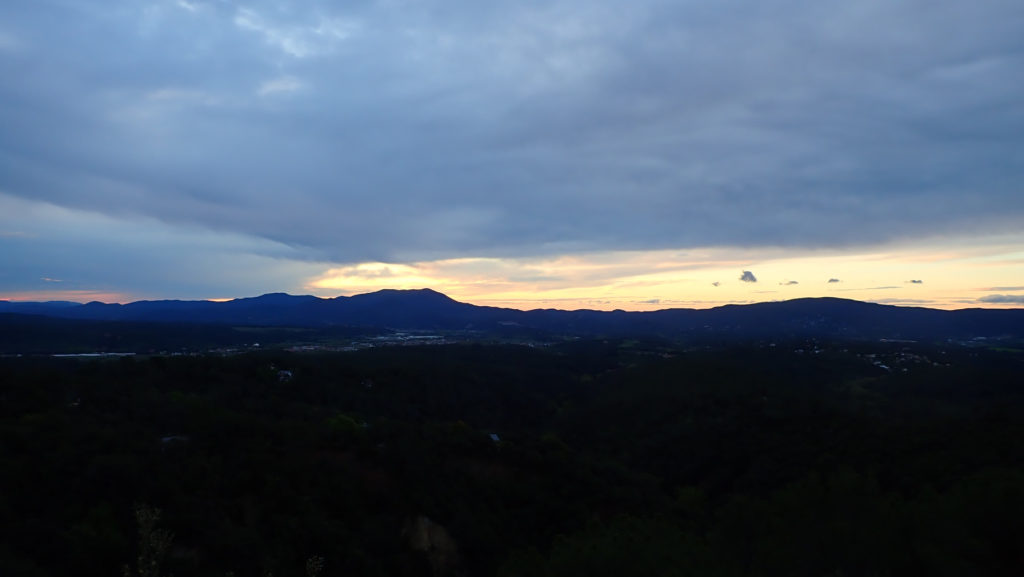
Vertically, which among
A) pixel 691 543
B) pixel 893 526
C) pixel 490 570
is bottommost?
pixel 490 570

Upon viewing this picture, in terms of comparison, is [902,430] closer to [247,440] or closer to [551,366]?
[247,440]

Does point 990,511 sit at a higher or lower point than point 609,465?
higher

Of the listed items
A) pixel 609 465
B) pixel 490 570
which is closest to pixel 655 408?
pixel 609 465

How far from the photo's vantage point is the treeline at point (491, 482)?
14.6m

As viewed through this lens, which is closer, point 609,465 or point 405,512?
point 405,512

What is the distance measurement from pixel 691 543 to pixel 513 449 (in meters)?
18.4

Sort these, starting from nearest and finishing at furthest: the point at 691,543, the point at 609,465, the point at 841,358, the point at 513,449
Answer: the point at 691,543 → the point at 513,449 → the point at 609,465 → the point at 841,358

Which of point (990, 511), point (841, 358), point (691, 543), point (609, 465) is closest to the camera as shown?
point (990, 511)

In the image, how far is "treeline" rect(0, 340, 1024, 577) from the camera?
14609mm

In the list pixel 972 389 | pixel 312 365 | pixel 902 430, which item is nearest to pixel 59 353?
pixel 312 365

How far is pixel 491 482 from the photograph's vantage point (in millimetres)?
29531

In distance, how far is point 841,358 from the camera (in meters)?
82.6

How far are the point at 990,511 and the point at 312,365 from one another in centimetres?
5809

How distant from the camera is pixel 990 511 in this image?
45.8 ft
